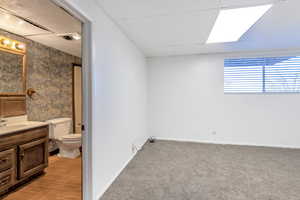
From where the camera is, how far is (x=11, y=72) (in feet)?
8.29

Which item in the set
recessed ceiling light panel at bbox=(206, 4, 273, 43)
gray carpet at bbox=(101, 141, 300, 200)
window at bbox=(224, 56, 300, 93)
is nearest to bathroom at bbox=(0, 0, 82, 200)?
gray carpet at bbox=(101, 141, 300, 200)

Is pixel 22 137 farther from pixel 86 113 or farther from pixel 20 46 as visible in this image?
pixel 20 46

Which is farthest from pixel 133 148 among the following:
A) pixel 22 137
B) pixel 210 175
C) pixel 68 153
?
pixel 22 137

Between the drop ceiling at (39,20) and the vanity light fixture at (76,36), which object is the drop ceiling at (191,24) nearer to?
the drop ceiling at (39,20)

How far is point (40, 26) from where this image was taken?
7.54 feet

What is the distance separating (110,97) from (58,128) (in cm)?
177

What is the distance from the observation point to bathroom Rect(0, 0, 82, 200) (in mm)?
1956

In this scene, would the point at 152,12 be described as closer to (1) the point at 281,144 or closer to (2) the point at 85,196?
(2) the point at 85,196

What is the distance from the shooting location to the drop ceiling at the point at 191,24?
6.03 ft

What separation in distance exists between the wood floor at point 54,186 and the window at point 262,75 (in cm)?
368

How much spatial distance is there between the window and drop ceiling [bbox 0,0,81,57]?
3.50 m

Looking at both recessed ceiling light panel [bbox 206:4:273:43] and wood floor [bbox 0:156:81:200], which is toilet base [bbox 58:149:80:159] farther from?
recessed ceiling light panel [bbox 206:4:273:43]

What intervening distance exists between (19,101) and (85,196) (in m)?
2.01

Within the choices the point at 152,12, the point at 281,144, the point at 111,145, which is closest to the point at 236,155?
the point at 281,144
